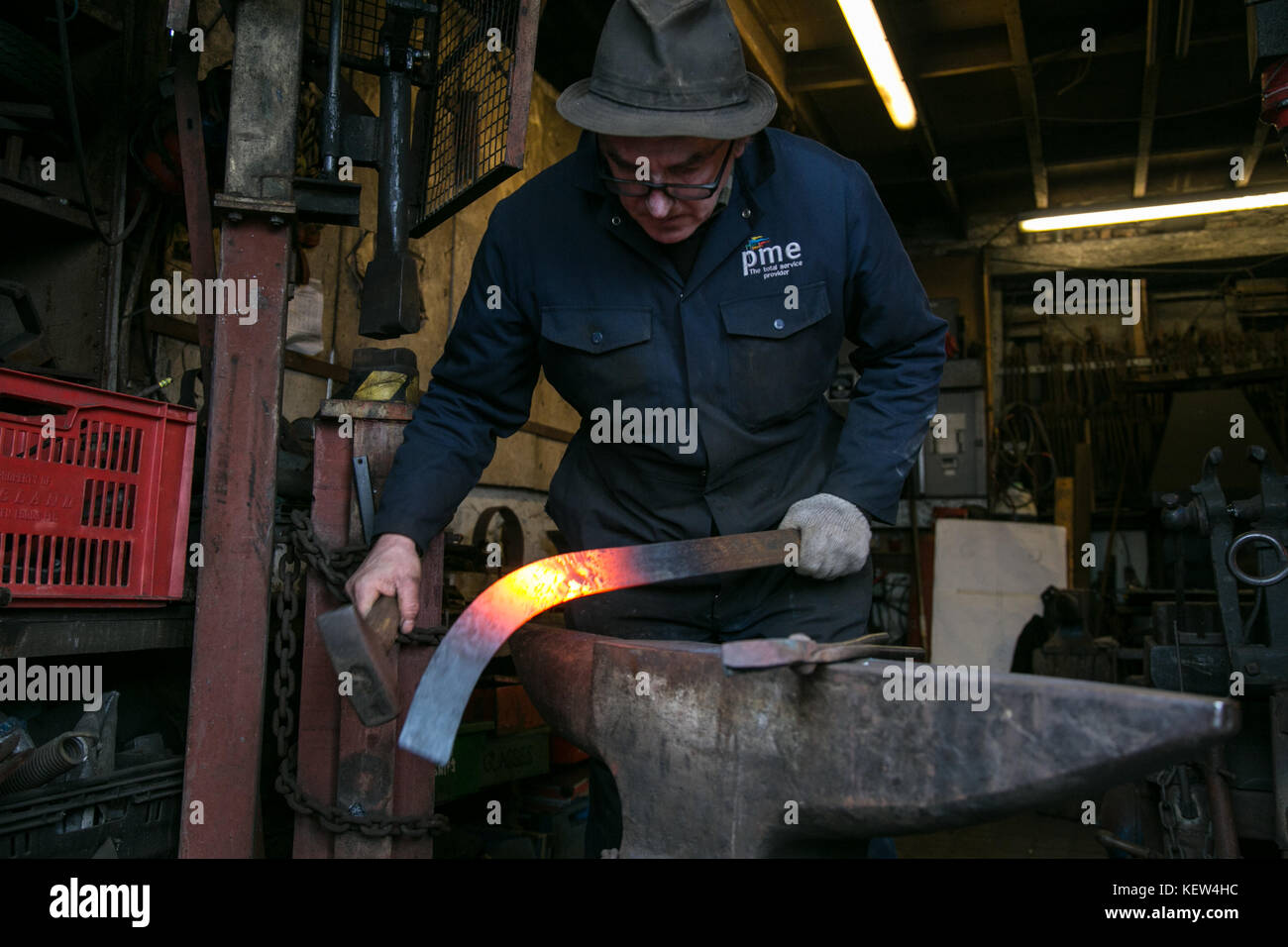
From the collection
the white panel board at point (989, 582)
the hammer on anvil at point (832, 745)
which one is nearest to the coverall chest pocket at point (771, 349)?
the hammer on anvil at point (832, 745)

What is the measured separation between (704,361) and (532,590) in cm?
64

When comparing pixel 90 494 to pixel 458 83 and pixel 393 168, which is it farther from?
pixel 458 83

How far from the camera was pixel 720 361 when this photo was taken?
1.99 metres

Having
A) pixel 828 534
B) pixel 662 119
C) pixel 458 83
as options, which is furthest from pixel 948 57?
pixel 828 534

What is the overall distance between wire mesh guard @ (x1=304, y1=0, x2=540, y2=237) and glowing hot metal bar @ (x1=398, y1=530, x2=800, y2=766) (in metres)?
1.18

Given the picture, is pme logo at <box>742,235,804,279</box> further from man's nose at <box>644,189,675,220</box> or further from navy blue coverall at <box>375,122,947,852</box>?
man's nose at <box>644,189,675,220</box>

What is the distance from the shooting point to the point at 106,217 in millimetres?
3193

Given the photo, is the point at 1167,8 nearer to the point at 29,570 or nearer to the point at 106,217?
the point at 106,217

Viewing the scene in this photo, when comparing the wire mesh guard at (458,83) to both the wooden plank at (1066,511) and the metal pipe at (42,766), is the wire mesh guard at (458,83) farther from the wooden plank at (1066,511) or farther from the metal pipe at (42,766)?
the wooden plank at (1066,511)

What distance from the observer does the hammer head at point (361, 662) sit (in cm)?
136

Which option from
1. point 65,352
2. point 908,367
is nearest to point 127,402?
point 65,352

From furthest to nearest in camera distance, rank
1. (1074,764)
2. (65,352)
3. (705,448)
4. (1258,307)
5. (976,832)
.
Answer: (1258,307)
(976,832)
(65,352)
(705,448)
(1074,764)

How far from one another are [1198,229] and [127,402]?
33.0 feet

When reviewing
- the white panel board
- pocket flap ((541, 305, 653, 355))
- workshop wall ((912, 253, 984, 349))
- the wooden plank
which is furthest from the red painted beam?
workshop wall ((912, 253, 984, 349))
